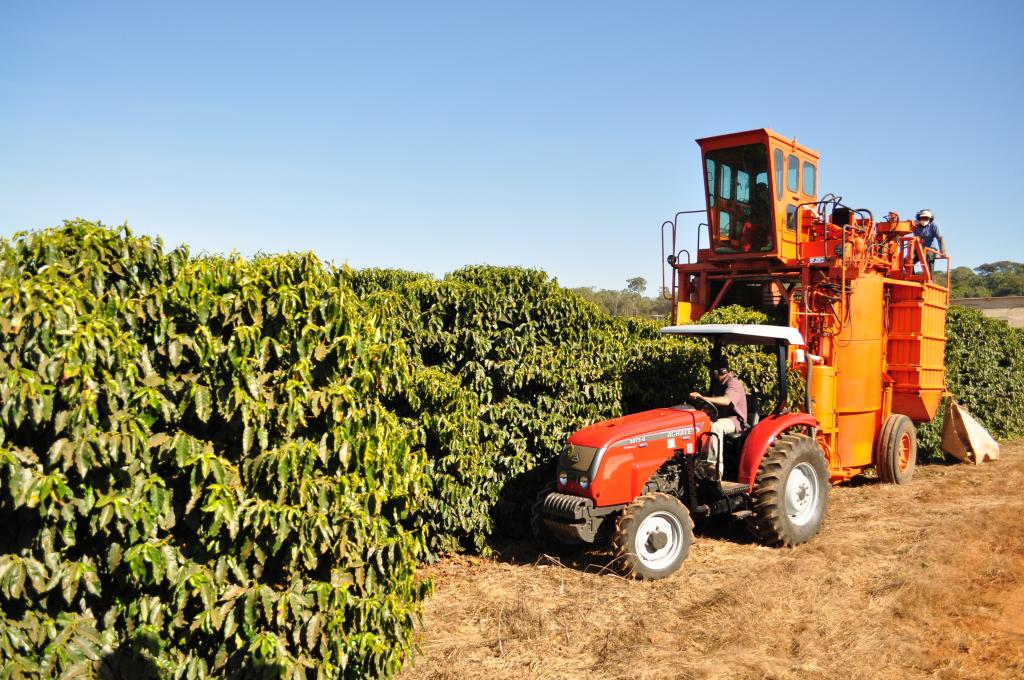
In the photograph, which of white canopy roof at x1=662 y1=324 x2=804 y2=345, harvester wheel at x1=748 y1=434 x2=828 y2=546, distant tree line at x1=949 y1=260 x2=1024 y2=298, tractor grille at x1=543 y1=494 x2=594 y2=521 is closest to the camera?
tractor grille at x1=543 y1=494 x2=594 y2=521

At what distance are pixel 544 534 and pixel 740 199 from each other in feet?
21.8

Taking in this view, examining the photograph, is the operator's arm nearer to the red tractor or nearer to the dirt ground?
the red tractor

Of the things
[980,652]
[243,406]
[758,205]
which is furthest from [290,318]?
[758,205]

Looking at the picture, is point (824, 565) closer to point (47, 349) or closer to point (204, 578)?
point (204, 578)

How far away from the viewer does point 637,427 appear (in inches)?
→ 264

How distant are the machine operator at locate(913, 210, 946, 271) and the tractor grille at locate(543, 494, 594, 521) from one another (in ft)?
25.6

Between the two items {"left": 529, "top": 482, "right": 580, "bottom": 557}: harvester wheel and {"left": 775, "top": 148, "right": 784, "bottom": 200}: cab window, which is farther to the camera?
{"left": 775, "top": 148, "right": 784, "bottom": 200}: cab window

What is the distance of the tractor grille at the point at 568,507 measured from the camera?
631 centimetres

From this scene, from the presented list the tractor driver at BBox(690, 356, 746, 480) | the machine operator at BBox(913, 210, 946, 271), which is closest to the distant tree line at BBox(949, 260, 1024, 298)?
the machine operator at BBox(913, 210, 946, 271)

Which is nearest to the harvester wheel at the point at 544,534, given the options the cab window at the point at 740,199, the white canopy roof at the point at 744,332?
the white canopy roof at the point at 744,332

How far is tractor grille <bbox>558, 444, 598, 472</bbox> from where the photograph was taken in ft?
21.2

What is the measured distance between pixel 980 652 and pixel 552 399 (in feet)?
12.7

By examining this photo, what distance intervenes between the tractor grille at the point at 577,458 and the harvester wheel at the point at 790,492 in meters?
1.81

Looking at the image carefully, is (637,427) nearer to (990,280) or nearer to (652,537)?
(652,537)
